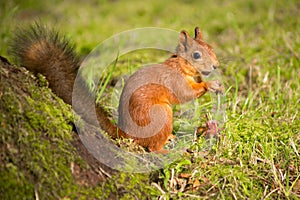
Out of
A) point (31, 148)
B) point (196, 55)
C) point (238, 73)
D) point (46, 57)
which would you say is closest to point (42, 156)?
point (31, 148)

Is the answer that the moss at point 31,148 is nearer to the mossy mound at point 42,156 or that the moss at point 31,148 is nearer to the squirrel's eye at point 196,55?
the mossy mound at point 42,156

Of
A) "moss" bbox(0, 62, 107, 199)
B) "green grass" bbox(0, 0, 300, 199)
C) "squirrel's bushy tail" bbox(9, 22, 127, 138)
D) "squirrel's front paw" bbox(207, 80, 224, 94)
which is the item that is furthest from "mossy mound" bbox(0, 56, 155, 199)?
"squirrel's front paw" bbox(207, 80, 224, 94)

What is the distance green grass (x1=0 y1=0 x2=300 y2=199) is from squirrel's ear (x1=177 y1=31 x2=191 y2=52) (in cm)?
41

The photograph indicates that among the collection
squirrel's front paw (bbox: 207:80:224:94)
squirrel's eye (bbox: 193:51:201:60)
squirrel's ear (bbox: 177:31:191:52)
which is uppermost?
squirrel's ear (bbox: 177:31:191:52)

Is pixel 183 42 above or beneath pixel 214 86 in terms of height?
above

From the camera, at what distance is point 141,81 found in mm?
2783

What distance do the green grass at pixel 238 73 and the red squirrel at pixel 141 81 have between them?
0.83 ft

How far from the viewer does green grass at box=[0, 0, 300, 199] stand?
254 cm

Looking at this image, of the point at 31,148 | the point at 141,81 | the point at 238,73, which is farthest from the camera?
the point at 238,73

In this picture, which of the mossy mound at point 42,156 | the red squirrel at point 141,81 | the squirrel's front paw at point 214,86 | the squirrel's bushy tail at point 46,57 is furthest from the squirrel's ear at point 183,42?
the mossy mound at point 42,156

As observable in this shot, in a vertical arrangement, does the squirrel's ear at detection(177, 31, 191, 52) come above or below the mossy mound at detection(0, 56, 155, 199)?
above

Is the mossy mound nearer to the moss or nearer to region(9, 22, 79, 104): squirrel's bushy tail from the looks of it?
the moss

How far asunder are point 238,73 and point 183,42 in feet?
4.61

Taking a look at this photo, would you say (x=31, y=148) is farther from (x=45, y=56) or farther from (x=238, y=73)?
(x=238, y=73)
